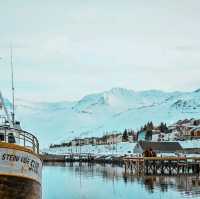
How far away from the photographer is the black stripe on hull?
19331mm

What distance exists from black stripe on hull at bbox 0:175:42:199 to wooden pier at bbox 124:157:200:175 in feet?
153

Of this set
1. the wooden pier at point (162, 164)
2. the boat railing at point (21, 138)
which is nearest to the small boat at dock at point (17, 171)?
the boat railing at point (21, 138)

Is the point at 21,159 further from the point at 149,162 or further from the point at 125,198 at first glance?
the point at 149,162

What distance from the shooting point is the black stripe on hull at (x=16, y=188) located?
1933cm

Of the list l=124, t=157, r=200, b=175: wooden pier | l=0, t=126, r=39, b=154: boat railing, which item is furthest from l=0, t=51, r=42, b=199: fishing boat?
l=124, t=157, r=200, b=175: wooden pier

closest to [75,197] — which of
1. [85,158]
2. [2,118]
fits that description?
[2,118]

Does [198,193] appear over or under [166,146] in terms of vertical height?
under

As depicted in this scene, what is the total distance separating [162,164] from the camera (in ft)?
228

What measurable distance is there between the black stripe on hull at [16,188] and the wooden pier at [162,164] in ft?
153

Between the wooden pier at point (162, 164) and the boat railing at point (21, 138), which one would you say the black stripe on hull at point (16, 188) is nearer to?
the boat railing at point (21, 138)

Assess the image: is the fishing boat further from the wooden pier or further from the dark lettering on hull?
the wooden pier

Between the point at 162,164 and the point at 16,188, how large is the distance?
168 ft

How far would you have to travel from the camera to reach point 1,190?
756 inches

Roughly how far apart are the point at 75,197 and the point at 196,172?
3606cm
